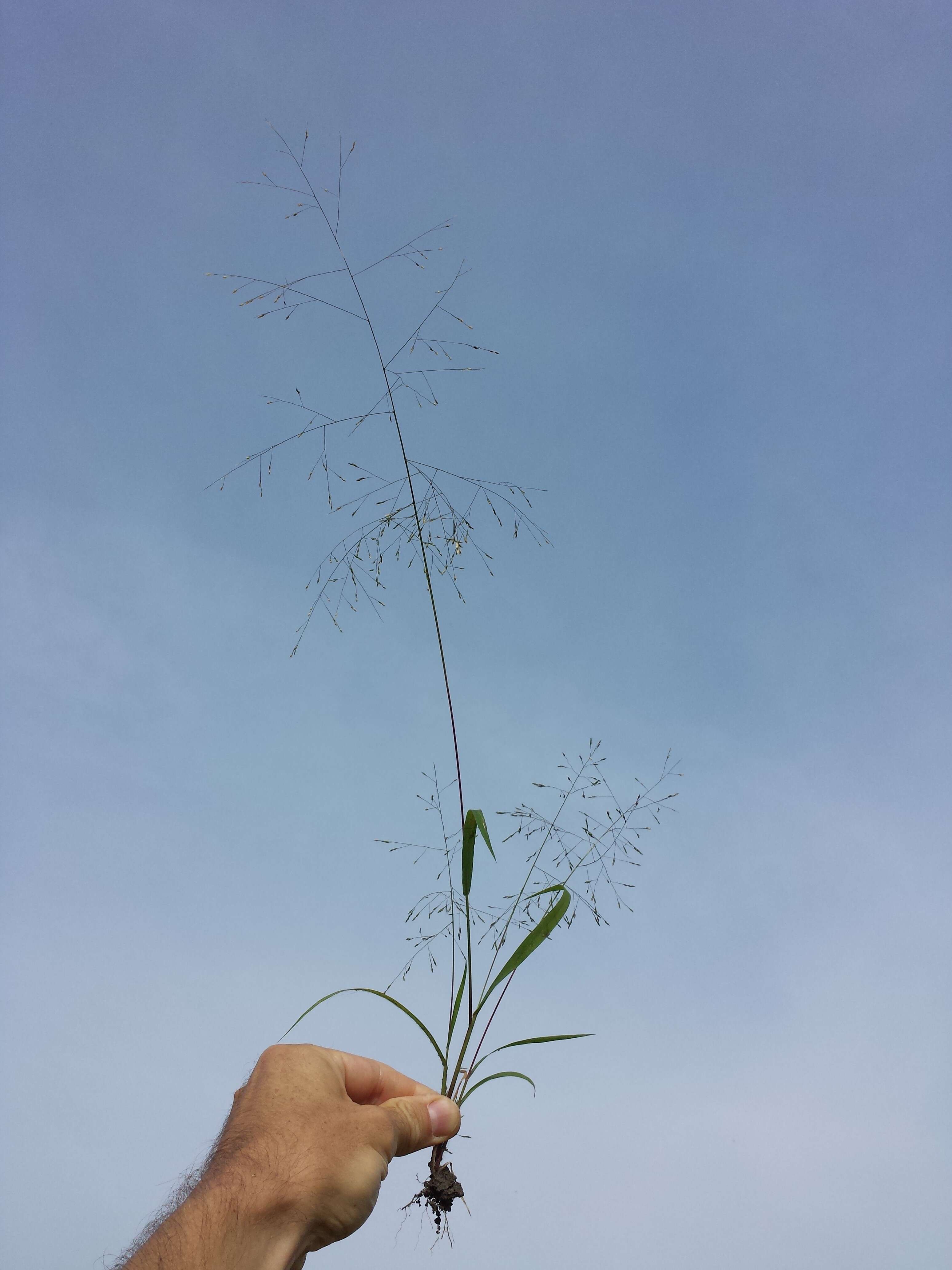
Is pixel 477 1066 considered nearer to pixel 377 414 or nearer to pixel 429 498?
pixel 429 498

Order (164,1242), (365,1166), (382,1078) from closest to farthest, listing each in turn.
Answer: (164,1242), (365,1166), (382,1078)

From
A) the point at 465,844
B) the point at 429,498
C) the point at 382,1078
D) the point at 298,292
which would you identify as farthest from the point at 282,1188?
the point at 298,292

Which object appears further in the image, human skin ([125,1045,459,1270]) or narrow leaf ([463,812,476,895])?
narrow leaf ([463,812,476,895])

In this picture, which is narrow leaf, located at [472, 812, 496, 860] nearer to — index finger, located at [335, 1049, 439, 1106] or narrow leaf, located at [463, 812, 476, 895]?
narrow leaf, located at [463, 812, 476, 895]

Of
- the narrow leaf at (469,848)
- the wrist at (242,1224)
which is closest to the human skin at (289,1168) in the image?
the wrist at (242,1224)

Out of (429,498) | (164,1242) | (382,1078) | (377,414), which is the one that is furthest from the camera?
(429,498)

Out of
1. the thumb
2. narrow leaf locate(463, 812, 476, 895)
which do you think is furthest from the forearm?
narrow leaf locate(463, 812, 476, 895)
